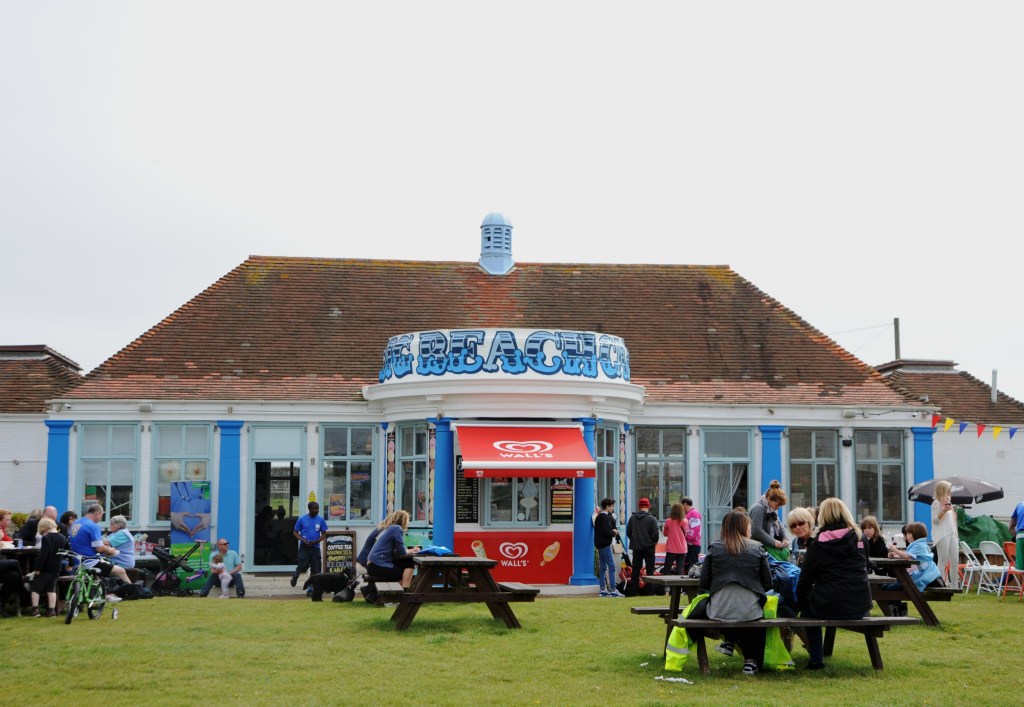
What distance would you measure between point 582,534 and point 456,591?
7.11m

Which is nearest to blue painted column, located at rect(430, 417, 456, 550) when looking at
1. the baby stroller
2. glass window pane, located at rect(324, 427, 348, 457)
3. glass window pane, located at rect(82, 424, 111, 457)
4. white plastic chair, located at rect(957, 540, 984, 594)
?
glass window pane, located at rect(324, 427, 348, 457)

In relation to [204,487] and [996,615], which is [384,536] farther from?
[204,487]

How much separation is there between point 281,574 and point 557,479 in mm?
5011

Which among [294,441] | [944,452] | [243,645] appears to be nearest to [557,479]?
[294,441]

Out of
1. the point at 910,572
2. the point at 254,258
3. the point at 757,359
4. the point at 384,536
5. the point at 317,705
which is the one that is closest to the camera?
the point at 317,705

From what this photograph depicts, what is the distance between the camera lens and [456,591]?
12.0m

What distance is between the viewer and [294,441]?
68.8ft

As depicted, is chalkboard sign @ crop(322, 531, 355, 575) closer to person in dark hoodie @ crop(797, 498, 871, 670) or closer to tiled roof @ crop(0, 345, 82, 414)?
tiled roof @ crop(0, 345, 82, 414)

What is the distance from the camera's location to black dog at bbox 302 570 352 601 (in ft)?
51.5

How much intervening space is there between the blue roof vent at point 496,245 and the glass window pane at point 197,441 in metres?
6.87

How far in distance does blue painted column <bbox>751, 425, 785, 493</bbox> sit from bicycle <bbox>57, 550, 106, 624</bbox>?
38.1 feet

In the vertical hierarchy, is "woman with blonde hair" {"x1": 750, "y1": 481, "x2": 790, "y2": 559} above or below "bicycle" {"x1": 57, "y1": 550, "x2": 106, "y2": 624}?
above

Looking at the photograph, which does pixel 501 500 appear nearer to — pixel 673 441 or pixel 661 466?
pixel 661 466

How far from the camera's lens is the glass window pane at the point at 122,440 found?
20797mm
